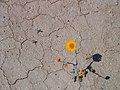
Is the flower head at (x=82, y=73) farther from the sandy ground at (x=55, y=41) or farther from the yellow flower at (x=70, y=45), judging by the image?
the yellow flower at (x=70, y=45)

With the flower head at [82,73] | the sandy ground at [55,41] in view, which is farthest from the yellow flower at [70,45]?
the flower head at [82,73]

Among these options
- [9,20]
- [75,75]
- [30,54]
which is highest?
[9,20]

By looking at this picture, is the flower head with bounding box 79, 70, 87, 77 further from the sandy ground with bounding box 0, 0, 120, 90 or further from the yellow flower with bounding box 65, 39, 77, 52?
the yellow flower with bounding box 65, 39, 77, 52

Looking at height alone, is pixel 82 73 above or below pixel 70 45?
below

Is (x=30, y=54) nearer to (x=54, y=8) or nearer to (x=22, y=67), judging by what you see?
(x=22, y=67)

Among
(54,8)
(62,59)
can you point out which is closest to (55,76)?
(62,59)

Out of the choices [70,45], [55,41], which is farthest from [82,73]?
[55,41]

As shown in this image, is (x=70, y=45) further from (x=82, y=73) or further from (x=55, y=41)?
(x=82, y=73)

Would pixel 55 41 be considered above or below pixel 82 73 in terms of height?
above
